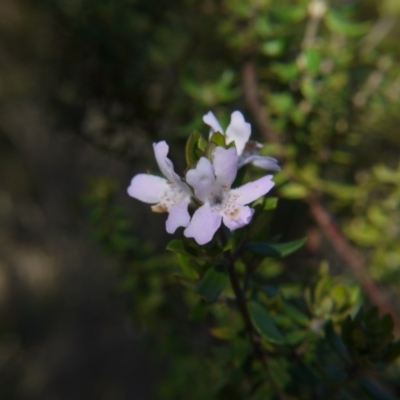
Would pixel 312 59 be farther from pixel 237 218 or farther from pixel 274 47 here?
pixel 237 218

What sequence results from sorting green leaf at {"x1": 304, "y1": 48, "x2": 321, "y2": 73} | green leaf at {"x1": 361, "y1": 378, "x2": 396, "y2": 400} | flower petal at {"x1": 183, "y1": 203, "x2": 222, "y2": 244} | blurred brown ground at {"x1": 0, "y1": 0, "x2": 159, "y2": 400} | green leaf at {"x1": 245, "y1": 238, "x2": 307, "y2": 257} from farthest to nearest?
blurred brown ground at {"x1": 0, "y1": 0, "x2": 159, "y2": 400} → green leaf at {"x1": 304, "y1": 48, "x2": 321, "y2": 73} → green leaf at {"x1": 361, "y1": 378, "x2": 396, "y2": 400} → green leaf at {"x1": 245, "y1": 238, "x2": 307, "y2": 257} → flower petal at {"x1": 183, "y1": 203, "x2": 222, "y2": 244}

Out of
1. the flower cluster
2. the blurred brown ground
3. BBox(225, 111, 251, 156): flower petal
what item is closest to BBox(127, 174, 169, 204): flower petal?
the flower cluster

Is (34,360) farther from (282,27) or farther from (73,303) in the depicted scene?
(282,27)

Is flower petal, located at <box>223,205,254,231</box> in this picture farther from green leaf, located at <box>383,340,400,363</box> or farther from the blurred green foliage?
the blurred green foliage

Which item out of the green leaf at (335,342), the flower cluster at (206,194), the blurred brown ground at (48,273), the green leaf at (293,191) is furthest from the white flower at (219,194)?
the blurred brown ground at (48,273)

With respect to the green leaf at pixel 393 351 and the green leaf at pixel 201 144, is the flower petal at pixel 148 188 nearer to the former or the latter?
the green leaf at pixel 201 144

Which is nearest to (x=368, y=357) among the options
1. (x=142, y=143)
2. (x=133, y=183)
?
(x=133, y=183)

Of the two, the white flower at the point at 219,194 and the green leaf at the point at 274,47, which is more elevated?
the green leaf at the point at 274,47

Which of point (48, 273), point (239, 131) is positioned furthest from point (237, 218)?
point (48, 273)
